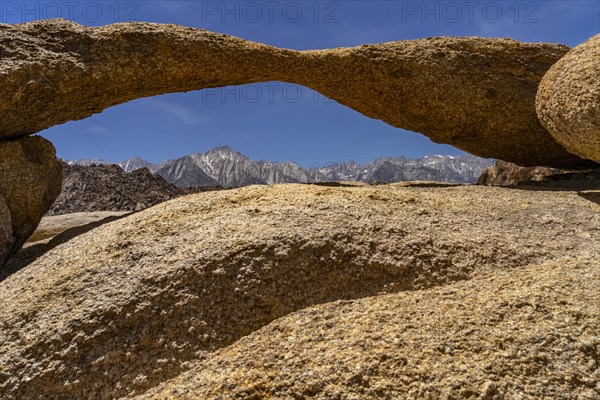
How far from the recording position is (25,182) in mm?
10758

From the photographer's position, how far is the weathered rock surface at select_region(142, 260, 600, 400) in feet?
15.2

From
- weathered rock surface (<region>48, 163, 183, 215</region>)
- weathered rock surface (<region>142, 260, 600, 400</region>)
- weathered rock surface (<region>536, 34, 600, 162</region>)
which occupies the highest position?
weathered rock surface (<region>536, 34, 600, 162</region>)

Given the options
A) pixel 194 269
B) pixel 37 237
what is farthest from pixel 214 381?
pixel 37 237

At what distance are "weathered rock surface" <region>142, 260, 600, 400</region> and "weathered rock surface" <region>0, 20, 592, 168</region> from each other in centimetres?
866

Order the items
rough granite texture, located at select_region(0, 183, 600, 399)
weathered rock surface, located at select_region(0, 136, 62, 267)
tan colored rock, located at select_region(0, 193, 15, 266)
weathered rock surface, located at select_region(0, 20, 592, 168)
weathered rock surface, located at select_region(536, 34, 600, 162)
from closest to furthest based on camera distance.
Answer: rough granite texture, located at select_region(0, 183, 600, 399)
weathered rock surface, located at select_region(536, 34, 600, 162)
tan colored rock, located at select_region(0, 193, 15, 266)
weathered rock surface, located at select_region(0, 136, 62, 267)
weathered rock surface, located at select_region(0, 20, 592, 168)

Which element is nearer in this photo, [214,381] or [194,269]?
[214,381]

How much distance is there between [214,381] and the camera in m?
5.15

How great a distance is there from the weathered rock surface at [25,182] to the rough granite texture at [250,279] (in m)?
2.58

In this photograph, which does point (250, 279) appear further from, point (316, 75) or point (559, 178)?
point (559, 178)

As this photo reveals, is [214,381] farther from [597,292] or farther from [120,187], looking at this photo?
[120,187]

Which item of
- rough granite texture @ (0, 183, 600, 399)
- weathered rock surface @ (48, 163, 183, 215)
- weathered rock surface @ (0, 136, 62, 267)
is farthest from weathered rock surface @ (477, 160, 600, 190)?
weathered rock surface @ (48, 163, 183, 215)

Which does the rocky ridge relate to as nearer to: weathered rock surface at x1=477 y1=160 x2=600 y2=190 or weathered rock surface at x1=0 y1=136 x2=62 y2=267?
weathered rock surface at x1=0 y1=136 x2=62 y2=267

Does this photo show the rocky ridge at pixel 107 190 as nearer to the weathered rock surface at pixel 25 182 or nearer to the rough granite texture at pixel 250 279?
the weathered rock surface at pixel 25 182

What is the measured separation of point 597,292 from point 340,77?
9.86m
